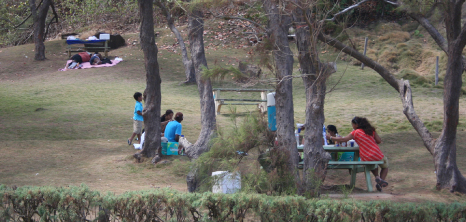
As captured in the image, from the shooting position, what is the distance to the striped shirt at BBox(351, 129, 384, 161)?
6.69m

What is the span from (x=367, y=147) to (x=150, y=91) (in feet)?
13.9

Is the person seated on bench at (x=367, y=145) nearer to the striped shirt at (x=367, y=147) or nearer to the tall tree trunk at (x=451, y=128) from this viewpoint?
the striped shirt at (x=367, y=147)

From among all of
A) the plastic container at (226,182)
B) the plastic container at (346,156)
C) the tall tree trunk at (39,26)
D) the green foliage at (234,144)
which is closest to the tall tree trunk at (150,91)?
the green foliage at (234,144)

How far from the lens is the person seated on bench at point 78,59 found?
2019cm

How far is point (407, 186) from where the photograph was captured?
280 inches

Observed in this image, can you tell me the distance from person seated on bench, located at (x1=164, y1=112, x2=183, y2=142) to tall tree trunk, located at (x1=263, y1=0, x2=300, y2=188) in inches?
132

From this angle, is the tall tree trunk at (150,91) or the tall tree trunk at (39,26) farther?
the tall tree trunk at (39,26)

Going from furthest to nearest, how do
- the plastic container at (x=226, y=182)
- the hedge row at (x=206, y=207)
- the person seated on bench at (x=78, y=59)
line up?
the person seated on bench at (x=78, y=59) → the plastic container at (x=226, y=182) → the hedge row at (x=206, y=207)

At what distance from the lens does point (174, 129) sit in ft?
28.5

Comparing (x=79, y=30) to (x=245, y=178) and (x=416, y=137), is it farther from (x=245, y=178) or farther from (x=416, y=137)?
(x=245, y=178)

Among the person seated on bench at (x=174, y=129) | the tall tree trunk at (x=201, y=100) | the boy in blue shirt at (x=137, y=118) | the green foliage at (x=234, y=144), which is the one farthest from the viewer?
the boy in blue shirt at (x=137, y=118)

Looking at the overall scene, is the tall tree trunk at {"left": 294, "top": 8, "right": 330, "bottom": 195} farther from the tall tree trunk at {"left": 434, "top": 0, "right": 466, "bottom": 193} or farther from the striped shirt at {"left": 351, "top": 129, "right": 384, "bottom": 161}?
the tall tree trunk at {"left": 434, "top": 0, "right": 466, "bottom": 193}

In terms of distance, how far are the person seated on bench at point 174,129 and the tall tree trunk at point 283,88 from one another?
11.0ft

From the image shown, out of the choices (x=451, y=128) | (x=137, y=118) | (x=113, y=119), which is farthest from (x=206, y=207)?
(x=113, y=119)
